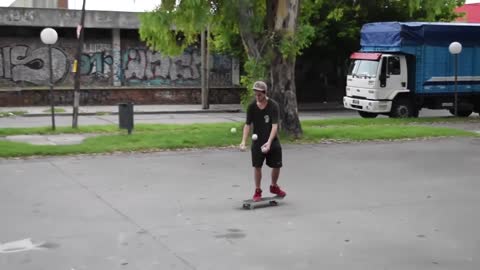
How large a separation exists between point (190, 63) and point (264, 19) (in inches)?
707

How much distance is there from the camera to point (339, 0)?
31812 millimetres

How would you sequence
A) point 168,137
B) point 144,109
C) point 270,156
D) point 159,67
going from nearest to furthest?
1. point 270,156
2. point 168,137
3. point 144,109
4. point 159,67

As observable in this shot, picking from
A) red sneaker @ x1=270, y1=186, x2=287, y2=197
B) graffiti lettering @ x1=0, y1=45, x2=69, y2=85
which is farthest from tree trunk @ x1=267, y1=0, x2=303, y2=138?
graffiti lettering @ x1=0, y1=45, x2=69, y2=85

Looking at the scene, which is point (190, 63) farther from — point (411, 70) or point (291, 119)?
point (291, 119)

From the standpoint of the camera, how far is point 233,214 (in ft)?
27.6

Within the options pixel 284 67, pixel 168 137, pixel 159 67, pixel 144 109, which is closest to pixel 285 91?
pixel 284 67

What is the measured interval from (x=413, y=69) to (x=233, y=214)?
59.1 feet

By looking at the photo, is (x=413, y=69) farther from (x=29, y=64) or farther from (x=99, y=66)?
(x=29, y=64)

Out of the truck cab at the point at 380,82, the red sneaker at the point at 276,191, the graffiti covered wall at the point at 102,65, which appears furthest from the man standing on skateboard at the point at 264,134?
the graffiti covered wall at the point at 102,65

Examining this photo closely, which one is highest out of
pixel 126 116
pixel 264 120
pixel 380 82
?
pixel 380 82

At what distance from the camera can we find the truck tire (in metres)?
24.8

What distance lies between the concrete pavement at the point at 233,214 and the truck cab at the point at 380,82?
10.8m

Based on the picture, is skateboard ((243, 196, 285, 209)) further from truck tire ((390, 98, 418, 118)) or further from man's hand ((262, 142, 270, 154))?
truck tire ((390, 98, 418, 118))

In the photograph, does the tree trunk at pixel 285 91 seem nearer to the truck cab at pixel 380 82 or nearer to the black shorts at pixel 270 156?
the truck cab at pixel 380 82
